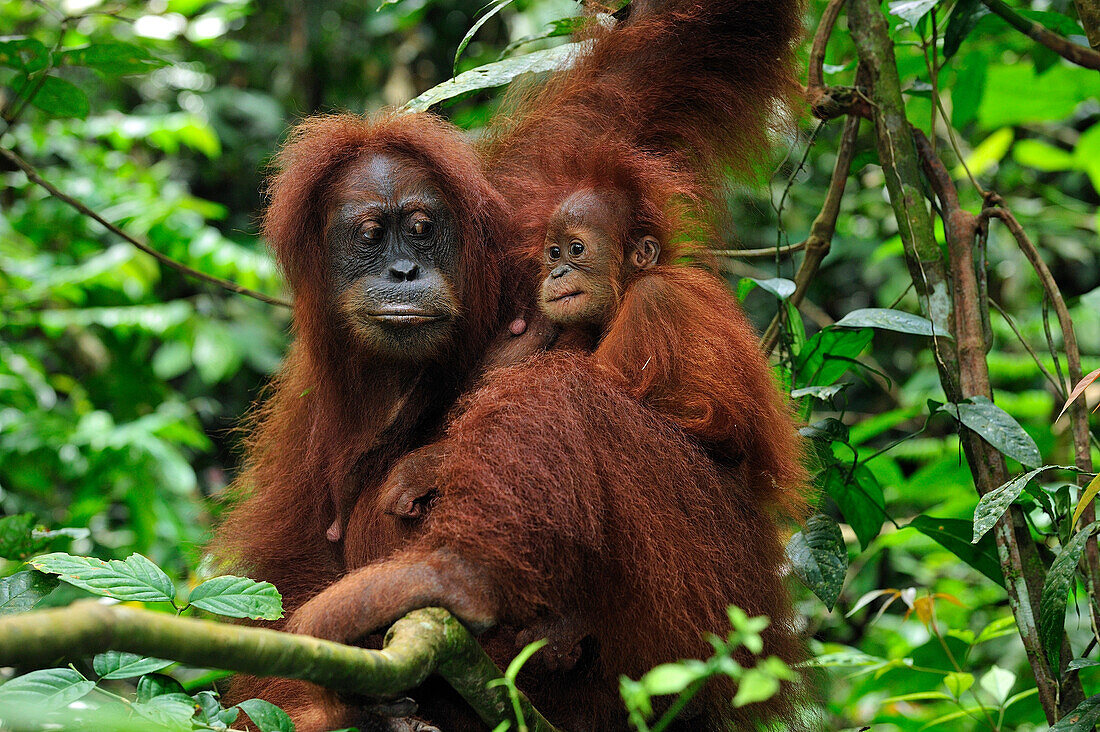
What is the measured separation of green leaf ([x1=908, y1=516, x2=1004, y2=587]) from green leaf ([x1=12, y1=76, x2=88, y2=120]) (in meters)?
2.72

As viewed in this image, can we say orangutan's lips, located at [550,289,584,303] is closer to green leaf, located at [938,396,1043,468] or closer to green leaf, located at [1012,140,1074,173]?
green leaf, located at [938,396,1043,468]

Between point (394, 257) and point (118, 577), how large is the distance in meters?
0.97

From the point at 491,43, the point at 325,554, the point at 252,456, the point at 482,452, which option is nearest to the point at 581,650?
the point at 482,452

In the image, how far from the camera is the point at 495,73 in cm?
279

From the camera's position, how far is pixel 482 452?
6.21ft

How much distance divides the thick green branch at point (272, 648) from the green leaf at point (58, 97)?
2.24 meters

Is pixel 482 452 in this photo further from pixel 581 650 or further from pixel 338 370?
pixel 338 370

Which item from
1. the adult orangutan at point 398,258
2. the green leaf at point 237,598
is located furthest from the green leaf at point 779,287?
the green leaf at point 237,598

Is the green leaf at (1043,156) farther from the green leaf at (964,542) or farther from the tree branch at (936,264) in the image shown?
the green leaf at (964,542)

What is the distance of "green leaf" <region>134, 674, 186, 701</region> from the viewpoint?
1.61m

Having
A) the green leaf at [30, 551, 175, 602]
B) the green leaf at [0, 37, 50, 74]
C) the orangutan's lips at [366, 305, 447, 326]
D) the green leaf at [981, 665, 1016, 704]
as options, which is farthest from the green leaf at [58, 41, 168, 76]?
the green leaf at [981, 665, 1016, 704]

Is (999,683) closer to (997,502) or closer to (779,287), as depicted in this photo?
(997,502)

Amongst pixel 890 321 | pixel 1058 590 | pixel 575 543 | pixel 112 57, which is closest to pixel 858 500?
pixel 890 321

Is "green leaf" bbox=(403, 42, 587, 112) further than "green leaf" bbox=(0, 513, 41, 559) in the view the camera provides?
Yes
